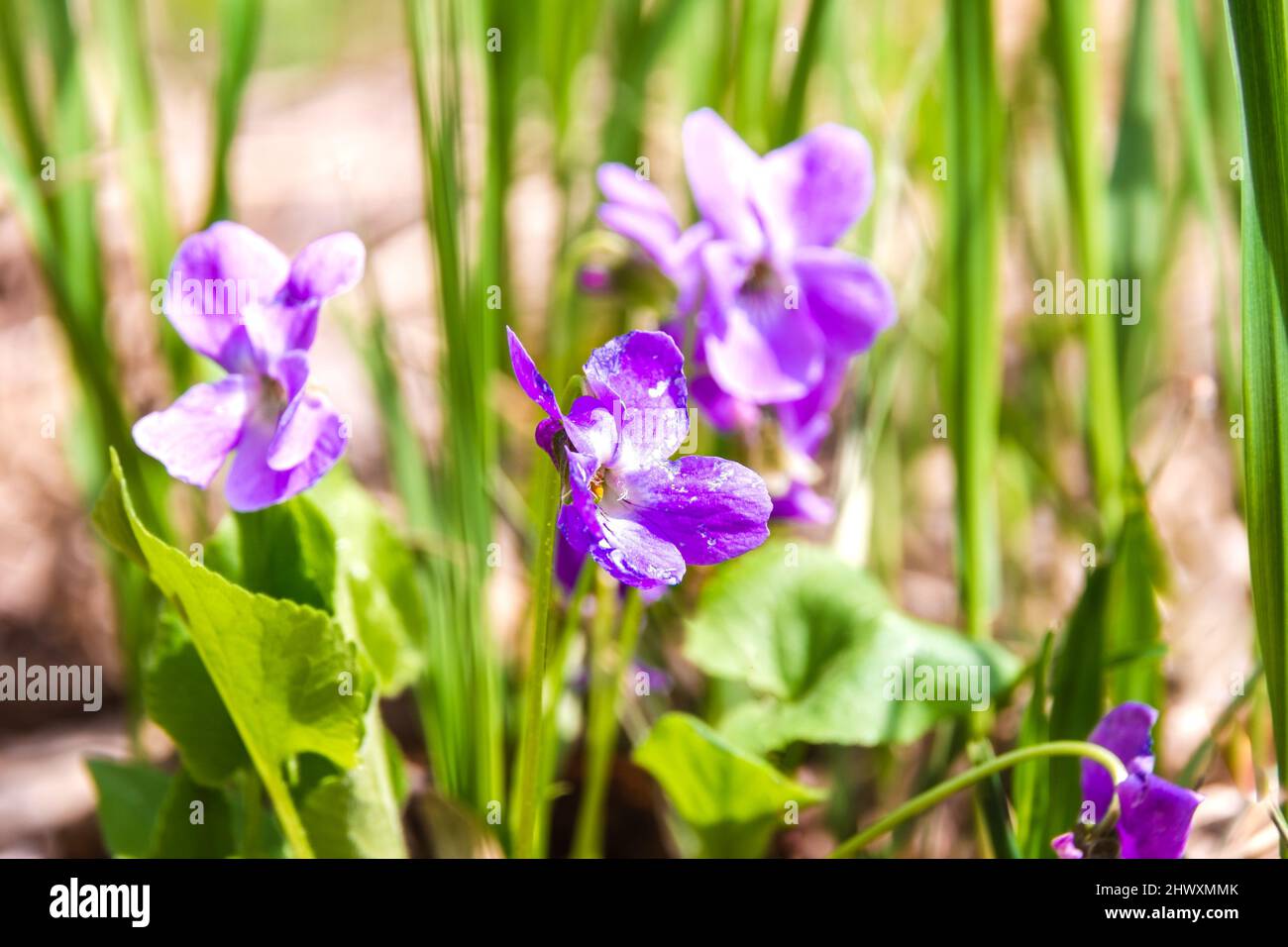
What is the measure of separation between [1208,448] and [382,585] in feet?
4.08

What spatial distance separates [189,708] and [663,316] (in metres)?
0.50

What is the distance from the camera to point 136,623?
45.3 inches

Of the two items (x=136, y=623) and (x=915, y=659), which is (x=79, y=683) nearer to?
(x=136, y=623)

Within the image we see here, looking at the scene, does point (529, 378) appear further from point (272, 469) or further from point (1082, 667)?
point (1082, 667)

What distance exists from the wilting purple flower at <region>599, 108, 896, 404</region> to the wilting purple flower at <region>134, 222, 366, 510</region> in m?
0.28

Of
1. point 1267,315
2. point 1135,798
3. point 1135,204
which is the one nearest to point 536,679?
point 1135,798

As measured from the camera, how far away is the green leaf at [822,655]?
0.92 metres

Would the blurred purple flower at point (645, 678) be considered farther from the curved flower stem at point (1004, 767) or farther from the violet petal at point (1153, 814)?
the violet petal at point (1153, 814)

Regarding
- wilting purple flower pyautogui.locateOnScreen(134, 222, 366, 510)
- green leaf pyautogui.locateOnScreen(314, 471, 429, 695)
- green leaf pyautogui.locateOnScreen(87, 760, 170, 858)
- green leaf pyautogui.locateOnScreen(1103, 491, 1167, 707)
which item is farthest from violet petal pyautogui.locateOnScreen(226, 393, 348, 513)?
green leaf pyautogui.locateOnScreen(1103, 491, 1167, 707)

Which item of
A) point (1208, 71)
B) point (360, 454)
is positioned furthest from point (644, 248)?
point (360, 454)

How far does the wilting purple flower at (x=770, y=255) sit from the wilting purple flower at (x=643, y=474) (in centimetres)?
24

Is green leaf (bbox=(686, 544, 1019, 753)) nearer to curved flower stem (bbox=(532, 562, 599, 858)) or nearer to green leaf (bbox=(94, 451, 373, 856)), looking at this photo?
curved flower stem (bbox=(532, 562, 599, 858))

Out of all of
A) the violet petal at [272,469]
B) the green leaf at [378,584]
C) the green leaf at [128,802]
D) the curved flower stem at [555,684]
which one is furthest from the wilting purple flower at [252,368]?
the green leaf at [128,802]

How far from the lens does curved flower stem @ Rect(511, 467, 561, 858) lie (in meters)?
0.68
